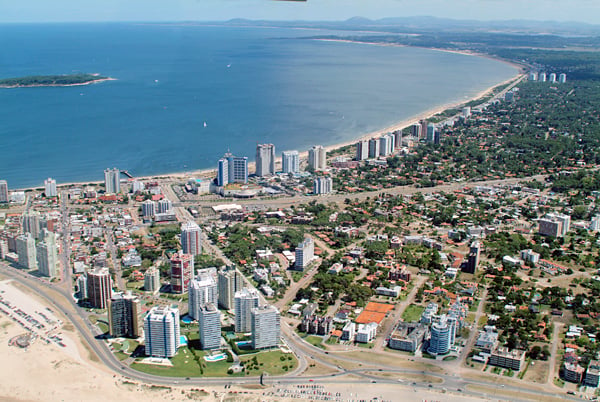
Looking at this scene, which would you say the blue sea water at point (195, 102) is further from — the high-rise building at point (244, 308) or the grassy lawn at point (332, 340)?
the grassy lawn at point (332, 340)

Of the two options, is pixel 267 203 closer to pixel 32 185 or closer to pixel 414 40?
pixel 32 185

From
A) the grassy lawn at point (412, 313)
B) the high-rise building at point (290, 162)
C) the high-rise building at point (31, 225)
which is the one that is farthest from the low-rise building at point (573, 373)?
the high-rise building at point (290, 162)

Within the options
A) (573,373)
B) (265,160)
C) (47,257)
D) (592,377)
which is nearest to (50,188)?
(47,257)

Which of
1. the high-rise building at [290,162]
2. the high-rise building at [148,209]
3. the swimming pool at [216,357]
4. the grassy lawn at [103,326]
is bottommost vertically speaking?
the swimming pool at [216,357]

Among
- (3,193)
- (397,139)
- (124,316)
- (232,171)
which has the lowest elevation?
(124,316)

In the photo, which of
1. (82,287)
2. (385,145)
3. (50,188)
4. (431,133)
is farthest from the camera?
(431,133)

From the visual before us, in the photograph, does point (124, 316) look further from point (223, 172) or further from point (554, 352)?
point (223, 172)
